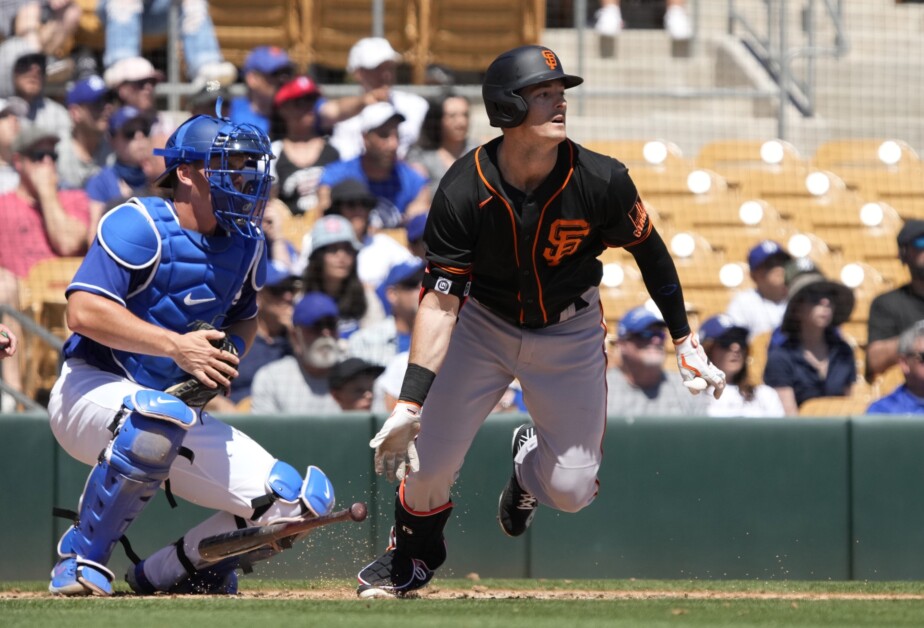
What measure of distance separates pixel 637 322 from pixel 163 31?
14.9ft

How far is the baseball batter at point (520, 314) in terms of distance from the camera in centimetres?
493

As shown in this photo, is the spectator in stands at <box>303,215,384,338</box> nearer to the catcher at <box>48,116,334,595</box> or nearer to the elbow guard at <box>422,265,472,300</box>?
the catcher at <box>48,116,334,595</box>

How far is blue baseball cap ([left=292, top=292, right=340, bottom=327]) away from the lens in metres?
7.61

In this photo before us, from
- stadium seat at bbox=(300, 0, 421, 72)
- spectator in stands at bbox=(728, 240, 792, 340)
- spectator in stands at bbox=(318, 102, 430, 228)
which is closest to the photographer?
spectator in stands at bbox=(728, 240, 792, 340)

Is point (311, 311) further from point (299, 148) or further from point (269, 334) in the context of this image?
point (299, 148)

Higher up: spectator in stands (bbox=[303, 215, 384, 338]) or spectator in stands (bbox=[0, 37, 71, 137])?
spectator in stands (bbox=[0, 37, 71, 137])

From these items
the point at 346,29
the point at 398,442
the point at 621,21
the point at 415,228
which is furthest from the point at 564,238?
the point at 621,21

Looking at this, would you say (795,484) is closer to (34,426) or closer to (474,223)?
(474,223)

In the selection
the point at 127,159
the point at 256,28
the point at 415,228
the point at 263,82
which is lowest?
the point at 415,228

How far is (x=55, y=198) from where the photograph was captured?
833 centimetres

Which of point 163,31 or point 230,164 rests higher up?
point 230,164

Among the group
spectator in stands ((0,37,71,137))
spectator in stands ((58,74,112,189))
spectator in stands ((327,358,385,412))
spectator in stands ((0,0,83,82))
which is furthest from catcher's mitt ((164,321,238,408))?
spectator in stands ((0,0,83,82))

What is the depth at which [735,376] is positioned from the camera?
7586 mm

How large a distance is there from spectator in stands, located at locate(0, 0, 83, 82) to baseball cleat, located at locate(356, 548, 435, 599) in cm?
554
